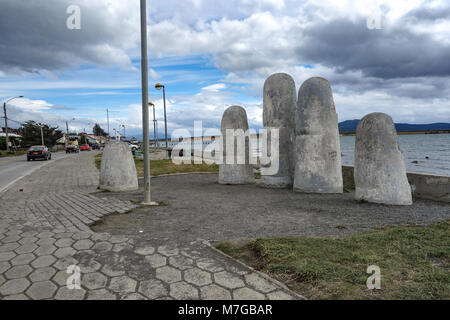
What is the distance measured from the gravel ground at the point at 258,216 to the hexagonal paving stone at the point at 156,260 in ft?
2.44

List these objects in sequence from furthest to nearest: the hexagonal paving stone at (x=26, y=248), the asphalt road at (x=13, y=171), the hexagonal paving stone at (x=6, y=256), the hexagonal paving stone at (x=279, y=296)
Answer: the asphalt road at (x=13, y=171), the hexagonal paving stone at (x=26, y=248), the hexagonal paving stone at (x=6, y=256), the hexagonal paving stone at (x=279, y=296)

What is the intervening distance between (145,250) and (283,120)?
7.30m

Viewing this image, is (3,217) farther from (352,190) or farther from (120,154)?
(352,190)

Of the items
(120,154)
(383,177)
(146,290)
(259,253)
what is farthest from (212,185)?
(146,290)

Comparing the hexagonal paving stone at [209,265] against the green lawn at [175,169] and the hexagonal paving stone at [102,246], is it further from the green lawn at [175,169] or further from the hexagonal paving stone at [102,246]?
the green lawn at [175,169]

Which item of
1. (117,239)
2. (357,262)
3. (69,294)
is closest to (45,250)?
(117,239)

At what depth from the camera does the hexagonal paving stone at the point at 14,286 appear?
290 cm

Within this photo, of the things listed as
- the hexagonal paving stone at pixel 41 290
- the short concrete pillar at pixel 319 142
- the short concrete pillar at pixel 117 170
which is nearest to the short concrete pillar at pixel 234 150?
the short concrete pillar at pixel 319 142

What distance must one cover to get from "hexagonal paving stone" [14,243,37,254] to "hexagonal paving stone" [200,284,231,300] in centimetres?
261

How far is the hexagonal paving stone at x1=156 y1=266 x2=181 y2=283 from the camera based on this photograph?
10.3ft

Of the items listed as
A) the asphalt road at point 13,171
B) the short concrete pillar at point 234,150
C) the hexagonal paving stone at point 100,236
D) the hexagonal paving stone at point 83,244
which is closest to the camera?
the hexagonal paving stone at point 83,244

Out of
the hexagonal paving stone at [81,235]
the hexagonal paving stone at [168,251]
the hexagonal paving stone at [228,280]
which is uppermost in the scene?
the hexagonal paving stone at [81,235]

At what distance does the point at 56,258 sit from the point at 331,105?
7.87 meters
